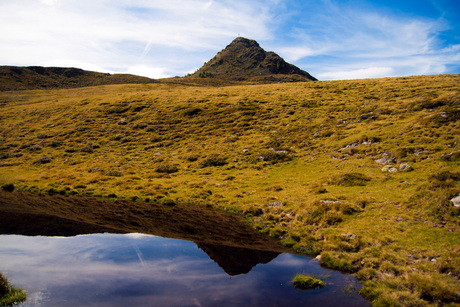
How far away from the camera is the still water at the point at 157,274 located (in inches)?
446

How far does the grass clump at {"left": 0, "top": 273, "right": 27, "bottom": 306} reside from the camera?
10610mm

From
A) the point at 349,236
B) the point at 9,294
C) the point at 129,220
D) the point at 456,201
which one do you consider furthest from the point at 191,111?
the point at 456,201

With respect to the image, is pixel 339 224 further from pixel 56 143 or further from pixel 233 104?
pixel 56 143

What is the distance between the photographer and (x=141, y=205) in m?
26.5

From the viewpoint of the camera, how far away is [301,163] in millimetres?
34562

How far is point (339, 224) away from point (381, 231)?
2.81m

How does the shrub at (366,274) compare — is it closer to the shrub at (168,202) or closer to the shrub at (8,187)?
the shrub at (168,202)

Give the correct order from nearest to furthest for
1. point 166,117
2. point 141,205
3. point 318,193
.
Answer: point 318,193, point 141,205, point 166,117

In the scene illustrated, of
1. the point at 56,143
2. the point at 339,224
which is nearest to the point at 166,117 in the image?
the point at 56,143

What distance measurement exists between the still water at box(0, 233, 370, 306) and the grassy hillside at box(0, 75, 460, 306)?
2361 millimetres

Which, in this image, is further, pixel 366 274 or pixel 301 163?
pixel 301 163

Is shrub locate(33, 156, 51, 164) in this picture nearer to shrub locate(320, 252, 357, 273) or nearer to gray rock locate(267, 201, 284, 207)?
gray rock locate(267, 201, 284, 207)

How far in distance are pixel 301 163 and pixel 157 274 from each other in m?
26.0

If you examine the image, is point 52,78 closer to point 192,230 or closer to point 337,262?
point 192,230
